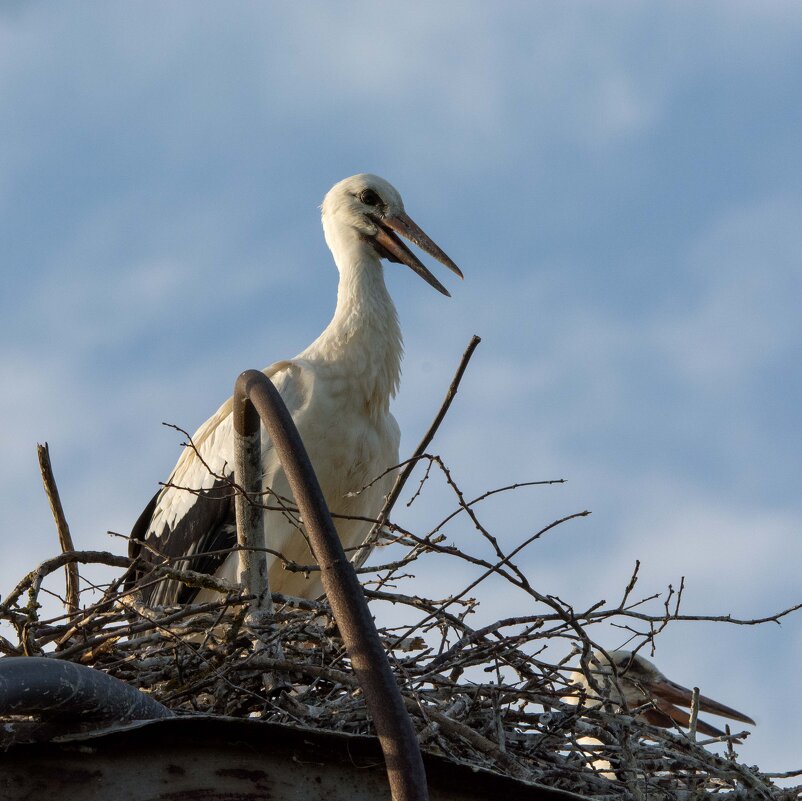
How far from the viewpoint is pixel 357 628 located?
7.01ft

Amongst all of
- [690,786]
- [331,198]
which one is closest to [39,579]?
[690,786]

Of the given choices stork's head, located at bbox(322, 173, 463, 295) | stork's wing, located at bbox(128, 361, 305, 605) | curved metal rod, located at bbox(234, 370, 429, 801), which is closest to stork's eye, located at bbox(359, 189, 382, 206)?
stork's head, located at bbox(322, 173, 463, 295)

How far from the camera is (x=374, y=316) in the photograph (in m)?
6.36

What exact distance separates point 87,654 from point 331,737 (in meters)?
1.34

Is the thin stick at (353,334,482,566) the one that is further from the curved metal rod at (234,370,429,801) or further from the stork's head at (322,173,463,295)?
the stork's head at (322,173,463,295)

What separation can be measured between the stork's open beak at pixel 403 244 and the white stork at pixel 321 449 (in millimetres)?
16

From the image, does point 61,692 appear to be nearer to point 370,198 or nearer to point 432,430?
point 432,430

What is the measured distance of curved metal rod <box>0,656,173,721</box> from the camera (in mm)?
2055

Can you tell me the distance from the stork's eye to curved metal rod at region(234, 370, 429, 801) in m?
4.38

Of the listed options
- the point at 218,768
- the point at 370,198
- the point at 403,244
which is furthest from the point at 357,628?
the point at 370,198

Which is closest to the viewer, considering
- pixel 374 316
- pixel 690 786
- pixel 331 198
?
pixel 690 786

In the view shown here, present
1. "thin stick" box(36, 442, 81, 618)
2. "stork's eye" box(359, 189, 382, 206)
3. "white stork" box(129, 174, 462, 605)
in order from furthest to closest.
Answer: "stork's eye" box(359, 189, 382, 206), "white stork" box(129, 174, 462, 605), "thin stick" box(36, 442, 81, 618)

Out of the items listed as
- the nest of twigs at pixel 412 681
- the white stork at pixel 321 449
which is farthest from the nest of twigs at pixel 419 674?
the white stork at pixel 321 449

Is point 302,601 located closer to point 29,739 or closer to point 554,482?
point 554,482
